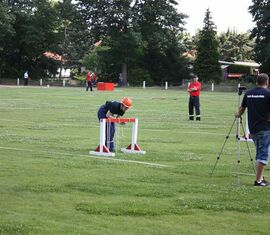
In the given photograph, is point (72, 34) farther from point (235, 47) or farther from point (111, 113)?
point (111, 113)

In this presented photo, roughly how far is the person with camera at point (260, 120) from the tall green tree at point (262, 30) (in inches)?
2456

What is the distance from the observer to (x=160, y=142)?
57.9 feet

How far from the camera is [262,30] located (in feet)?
250

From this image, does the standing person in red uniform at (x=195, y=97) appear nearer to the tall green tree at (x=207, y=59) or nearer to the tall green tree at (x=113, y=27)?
the tall green tree at (x=207, y=59)

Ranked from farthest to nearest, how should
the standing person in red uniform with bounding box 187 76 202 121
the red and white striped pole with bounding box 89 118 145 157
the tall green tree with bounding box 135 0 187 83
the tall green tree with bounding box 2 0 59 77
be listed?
the tall green tree with bounding box 135 0 187 83 < the tall green tree with bounding box 2 0 59 77 < the standing person in red uniform with bounding box 187 76 202 121 < the red and white striped pole with bounding box 89 118 145 157

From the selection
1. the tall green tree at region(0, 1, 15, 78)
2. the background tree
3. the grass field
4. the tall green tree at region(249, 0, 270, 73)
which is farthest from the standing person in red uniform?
the background tree

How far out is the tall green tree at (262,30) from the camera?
240 feet

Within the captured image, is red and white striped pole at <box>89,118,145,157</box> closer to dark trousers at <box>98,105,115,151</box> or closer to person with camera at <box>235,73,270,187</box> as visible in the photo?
dark trousers at <box>98,105,115,151</box>

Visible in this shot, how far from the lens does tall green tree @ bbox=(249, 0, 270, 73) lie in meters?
73.1

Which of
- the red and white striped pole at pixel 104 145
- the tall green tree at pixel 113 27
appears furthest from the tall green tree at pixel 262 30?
the red and white striped pole at pixel 104 145

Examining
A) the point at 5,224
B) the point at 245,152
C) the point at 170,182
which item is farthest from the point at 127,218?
the point at 245,152

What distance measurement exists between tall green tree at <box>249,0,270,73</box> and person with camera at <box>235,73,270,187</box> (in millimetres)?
62387

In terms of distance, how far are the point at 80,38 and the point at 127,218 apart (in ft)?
268

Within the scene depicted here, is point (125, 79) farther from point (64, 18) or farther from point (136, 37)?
point (64, 18)
